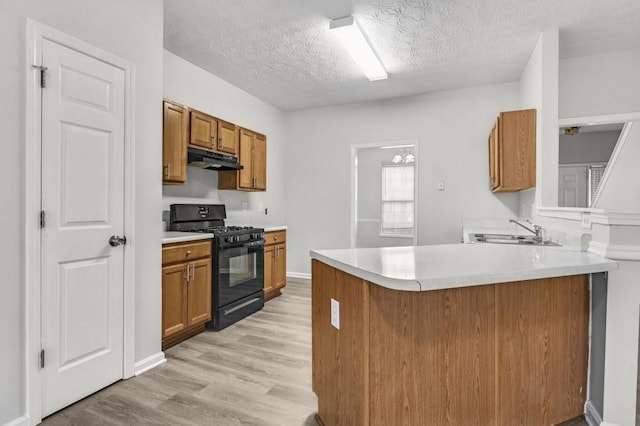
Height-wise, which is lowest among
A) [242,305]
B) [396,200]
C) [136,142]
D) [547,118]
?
[242,305]

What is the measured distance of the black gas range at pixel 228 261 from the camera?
3242 millimetres

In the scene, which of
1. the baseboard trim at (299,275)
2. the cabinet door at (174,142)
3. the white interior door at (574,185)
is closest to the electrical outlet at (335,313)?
the cabinet door at (174,142)

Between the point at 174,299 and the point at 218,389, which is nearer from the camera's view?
the point at 218,389

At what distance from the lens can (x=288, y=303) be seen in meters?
4.18

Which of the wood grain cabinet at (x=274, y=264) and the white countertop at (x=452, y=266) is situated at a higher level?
the white countertop at (x=452, y=266)

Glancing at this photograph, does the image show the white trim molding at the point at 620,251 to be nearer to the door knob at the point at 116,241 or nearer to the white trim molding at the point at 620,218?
the white trim molding at the point at 620,218

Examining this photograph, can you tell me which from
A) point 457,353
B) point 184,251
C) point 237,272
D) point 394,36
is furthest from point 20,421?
point 394,36

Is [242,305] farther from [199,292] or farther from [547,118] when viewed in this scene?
[547,118]

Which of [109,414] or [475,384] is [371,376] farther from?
[109,414]

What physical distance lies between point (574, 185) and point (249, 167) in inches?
157

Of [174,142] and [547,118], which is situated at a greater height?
[547,118]

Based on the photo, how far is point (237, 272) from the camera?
354 centimetres

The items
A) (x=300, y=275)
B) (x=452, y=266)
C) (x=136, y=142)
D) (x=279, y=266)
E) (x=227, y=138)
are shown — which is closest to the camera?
(x=452, y=266)

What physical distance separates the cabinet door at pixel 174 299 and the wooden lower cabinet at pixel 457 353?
161cm
